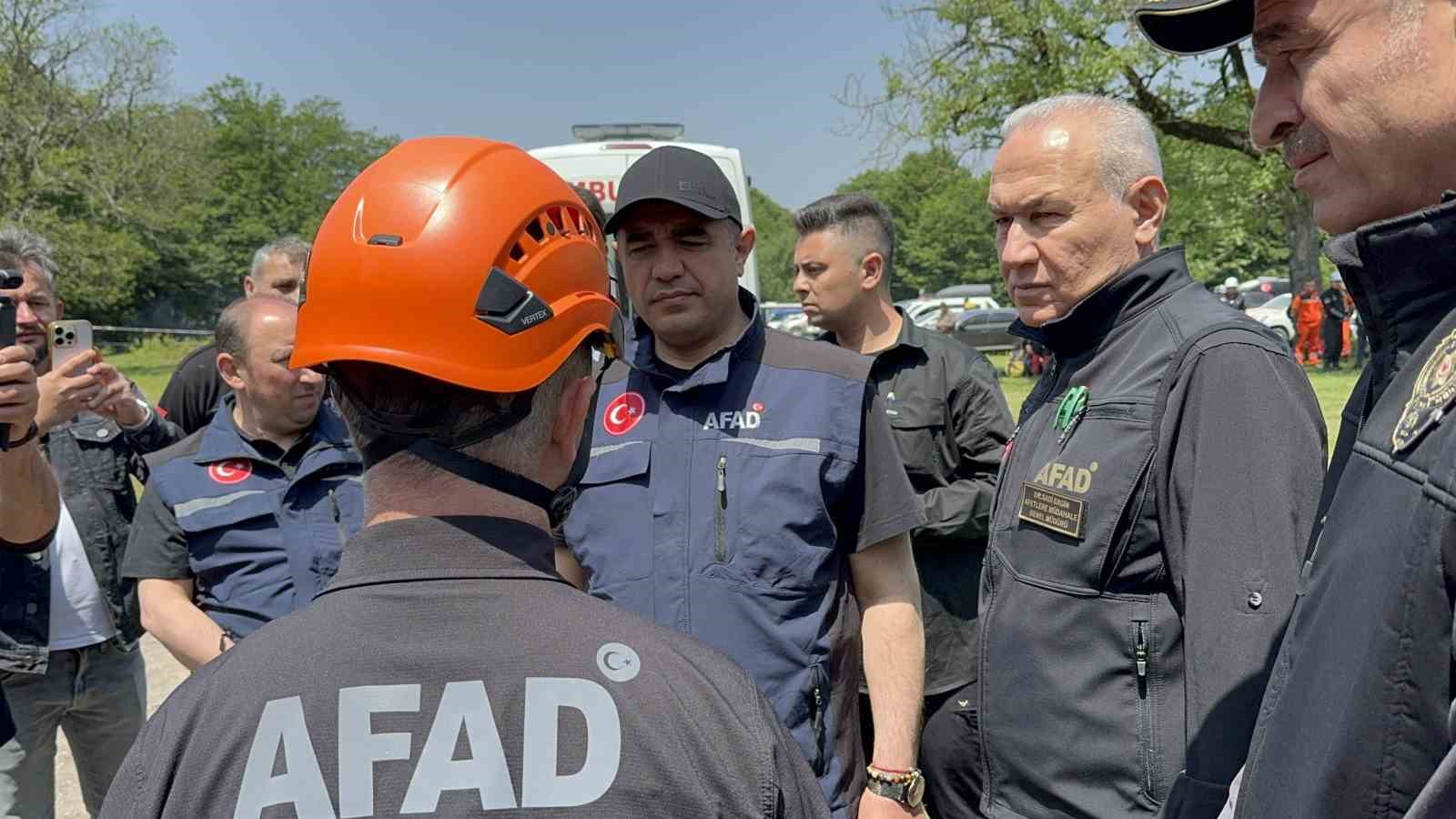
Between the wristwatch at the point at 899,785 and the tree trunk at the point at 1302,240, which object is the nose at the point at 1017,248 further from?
the tree trunk at the point at 1302,240

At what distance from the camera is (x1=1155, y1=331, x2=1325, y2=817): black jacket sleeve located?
1830 millimetres

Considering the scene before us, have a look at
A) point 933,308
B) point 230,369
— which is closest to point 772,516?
point 230,369

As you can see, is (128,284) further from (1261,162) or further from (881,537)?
(881,537)

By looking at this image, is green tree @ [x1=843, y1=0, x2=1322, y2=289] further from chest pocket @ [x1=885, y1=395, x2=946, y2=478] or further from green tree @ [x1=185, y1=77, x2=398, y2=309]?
green tree @ [x1=185, y1=77, x2=398, y2=309]

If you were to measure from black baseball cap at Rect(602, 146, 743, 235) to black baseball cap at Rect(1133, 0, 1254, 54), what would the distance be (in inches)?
51.4

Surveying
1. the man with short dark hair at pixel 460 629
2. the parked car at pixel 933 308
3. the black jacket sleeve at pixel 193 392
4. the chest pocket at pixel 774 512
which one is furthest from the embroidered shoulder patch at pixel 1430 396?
the parked car at pixel 933 308

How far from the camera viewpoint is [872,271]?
4.62 m

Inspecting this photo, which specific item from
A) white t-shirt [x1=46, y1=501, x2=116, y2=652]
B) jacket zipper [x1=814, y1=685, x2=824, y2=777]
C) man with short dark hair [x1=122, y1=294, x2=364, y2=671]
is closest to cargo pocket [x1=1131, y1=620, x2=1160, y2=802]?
jacket zipper [x1=814, y1=685, x2=824, y2=777]

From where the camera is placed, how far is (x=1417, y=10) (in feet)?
4.10

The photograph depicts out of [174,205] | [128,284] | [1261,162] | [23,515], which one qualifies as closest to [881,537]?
[23,515]

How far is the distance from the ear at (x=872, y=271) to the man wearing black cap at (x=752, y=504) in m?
1.77

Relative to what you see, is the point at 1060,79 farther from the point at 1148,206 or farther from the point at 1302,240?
the point at 1148,206

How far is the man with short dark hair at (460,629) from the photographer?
1.16 meters

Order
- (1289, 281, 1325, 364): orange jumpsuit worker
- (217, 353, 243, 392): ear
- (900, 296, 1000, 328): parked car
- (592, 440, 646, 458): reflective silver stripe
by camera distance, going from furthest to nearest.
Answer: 1. (900, 296, 1000, 328): parked car
2. (1289, 281, 1325, 364): orange jumpsuit worker
3. (217, 353, 243, 392): ear
4. (592, 440, 646, 458): reflective silver stripe
